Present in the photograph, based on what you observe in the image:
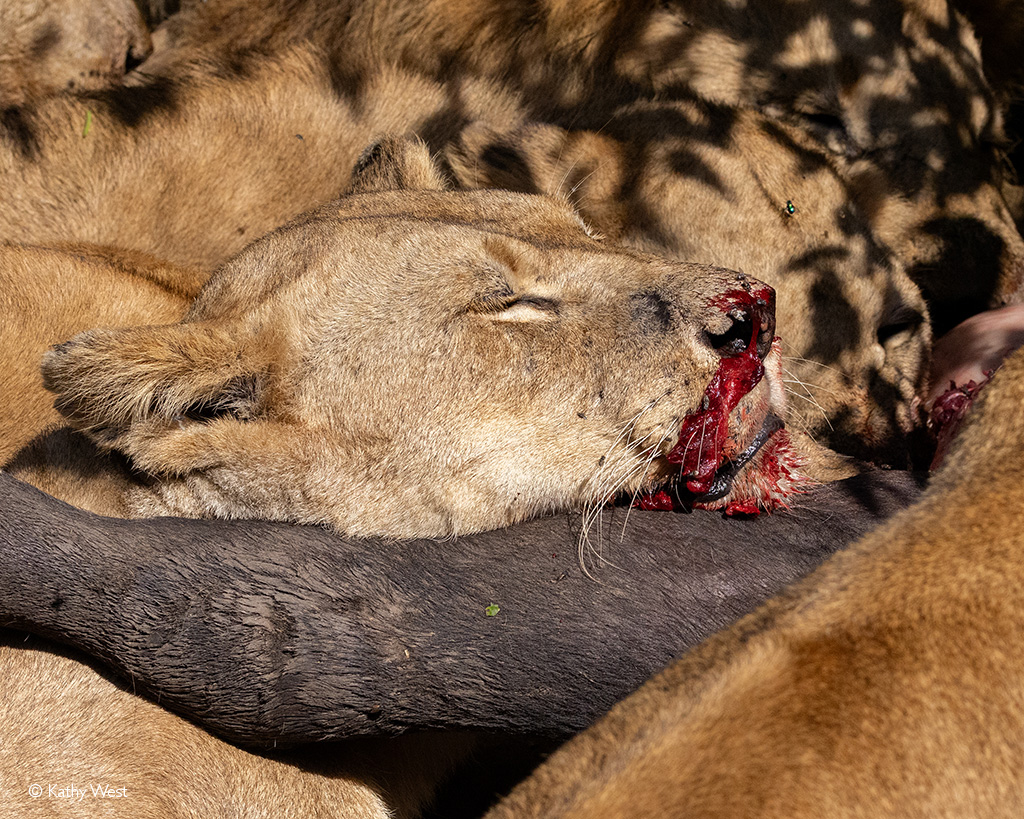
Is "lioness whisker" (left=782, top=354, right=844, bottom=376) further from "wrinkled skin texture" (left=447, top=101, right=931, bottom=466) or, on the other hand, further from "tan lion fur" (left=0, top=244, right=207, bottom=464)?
"tan lion fur" (left=0, top=244, right=207, bottom=464)

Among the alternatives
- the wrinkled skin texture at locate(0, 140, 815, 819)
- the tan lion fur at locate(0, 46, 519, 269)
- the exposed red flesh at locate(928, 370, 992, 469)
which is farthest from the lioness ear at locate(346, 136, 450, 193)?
the exposed red flesh at locate(928, 370, 992, 469)

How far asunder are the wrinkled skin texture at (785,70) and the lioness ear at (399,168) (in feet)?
2.27

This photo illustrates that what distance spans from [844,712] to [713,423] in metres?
1.20

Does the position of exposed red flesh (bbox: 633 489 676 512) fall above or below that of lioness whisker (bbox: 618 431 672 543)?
below

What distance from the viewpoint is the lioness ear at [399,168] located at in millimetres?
3703

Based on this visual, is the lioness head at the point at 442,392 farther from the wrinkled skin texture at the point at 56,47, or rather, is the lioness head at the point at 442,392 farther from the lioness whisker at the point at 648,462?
the wrinkled skin texture at the point at 56,47

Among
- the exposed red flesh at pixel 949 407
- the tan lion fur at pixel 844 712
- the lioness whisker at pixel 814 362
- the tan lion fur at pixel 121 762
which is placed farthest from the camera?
the lioness whisker at pixel 814 362

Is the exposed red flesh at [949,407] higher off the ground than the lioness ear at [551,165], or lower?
lower

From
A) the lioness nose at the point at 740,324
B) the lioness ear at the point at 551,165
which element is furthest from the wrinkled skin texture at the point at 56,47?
the lioness nose at the point at 740,324

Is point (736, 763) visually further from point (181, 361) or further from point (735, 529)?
point (181, 361)

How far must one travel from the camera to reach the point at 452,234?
308 cm

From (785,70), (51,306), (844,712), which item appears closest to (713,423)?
(844,712)

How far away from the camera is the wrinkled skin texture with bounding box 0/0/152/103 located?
14.0 feet

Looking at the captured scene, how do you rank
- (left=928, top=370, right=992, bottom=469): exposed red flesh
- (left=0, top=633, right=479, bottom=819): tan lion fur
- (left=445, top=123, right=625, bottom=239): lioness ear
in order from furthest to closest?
1. (left=445, top=123, right=625, bottom=239): lioness ear
2. (left=928, top=370, right=992, bottom=469): exposed red flesh
3. (left=0, top=633, right=479, bottom=819): tan lion fur
